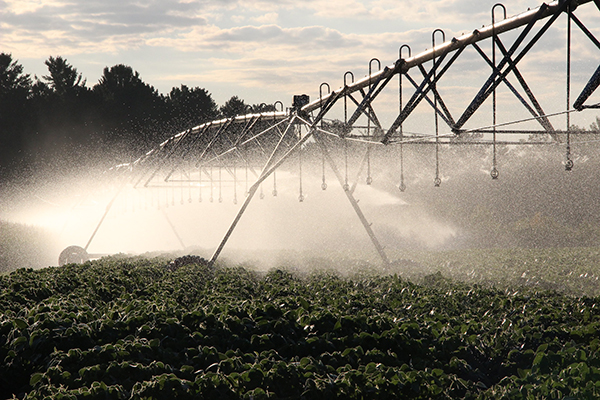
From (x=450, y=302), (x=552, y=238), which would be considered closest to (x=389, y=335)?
(x=450, y=302)

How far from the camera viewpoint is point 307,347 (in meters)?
7.15

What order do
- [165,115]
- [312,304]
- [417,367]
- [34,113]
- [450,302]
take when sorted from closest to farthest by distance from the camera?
1. [417,367]
2. [312,304]
3. [450,302]
4. [34,113]
5. [165,115]

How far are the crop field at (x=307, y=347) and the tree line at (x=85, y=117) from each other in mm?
43283

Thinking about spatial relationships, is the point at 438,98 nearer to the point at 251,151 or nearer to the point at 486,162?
the point at 251,151

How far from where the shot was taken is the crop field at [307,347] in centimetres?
589

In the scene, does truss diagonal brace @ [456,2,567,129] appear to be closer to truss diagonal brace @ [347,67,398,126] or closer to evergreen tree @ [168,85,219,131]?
truss diagonal brace @ [347,67,398,126]

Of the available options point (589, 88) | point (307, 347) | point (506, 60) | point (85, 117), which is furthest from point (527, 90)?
point (85, 117)

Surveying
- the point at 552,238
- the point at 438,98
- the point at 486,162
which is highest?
the point at 438,98

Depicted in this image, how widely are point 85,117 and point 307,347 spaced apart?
4912cm

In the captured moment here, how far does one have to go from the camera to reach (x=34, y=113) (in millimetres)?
52125

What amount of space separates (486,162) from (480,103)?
40.0 m

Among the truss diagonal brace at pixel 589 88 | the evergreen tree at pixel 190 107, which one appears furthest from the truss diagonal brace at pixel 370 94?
the evergreen tree at pixel 190 107

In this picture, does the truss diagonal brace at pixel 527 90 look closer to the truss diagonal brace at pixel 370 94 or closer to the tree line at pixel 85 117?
the truss diagonal brace at pixel 370 94

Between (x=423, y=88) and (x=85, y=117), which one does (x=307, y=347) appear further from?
(x=85, y=117)
